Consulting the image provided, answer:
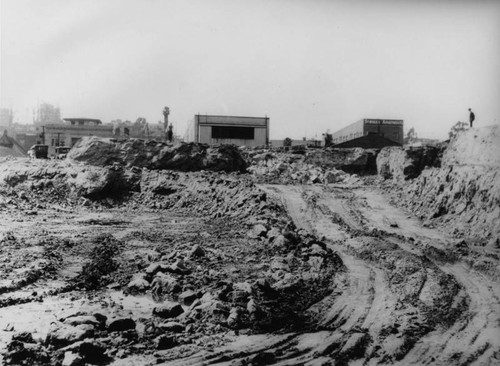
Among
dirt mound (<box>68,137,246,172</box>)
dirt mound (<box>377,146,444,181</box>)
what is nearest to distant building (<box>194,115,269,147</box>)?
dirt mound (<box>68,137,246,172</box>)

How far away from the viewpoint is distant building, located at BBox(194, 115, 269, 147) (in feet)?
120

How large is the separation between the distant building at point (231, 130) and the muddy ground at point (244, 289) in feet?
61.5

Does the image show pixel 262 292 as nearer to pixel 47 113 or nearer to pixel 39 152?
pixel 39 152

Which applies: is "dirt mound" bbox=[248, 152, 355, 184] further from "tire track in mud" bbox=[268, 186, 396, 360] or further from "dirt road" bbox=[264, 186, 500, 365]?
"dirt road" bbox=[264, 186, 500, 365]

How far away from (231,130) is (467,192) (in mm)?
23680

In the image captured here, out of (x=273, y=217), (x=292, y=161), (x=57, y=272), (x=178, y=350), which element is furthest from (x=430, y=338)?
(x=292, y=161)

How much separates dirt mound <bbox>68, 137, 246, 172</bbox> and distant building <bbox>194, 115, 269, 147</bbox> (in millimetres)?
11512

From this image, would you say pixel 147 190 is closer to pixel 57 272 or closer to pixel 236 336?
pixel 57 272

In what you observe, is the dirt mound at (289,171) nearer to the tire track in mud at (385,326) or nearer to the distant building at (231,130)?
the distant building at (231,130)

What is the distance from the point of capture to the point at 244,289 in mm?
8352

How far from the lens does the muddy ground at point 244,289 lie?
618 centimetres

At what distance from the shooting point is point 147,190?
70.5 feet

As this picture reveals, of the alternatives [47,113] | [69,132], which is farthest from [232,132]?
[47,113]

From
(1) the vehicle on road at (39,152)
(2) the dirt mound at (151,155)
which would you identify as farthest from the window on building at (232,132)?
(1) the vehicle on road at (39,152)
